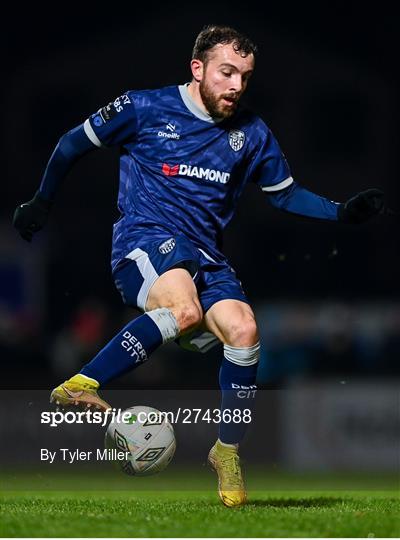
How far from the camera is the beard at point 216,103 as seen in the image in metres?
6.49

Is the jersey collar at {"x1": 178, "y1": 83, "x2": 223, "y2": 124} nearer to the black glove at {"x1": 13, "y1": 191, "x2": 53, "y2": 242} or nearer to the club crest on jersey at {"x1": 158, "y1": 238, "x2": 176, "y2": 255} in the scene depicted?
the club crest on jersey at {"x1": 158, "y1": 238, "x2": 176, "y2": 255}

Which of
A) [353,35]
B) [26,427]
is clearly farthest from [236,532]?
[353,35]

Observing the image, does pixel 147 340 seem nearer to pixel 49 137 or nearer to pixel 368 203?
pixel 368 203

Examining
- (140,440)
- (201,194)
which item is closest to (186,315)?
(140,440)

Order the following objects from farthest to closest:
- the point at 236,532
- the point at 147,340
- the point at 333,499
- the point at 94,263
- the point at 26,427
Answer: the point at 94,263 < the point at 26,427 < the point at 333,499 < the point at 147,340 < the point at 236,532

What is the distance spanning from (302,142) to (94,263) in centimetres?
405

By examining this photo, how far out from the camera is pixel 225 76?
643 cm

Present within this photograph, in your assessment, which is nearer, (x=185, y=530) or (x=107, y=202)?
(x=185, y=530)

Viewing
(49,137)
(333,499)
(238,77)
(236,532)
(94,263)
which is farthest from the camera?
(49,137)

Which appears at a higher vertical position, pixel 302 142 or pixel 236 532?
pixel 236 532

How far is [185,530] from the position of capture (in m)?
5.16

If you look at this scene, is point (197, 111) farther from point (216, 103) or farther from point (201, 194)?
point (201, 194)

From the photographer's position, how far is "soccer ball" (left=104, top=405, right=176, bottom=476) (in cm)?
612

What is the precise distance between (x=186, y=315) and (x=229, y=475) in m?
0.93
